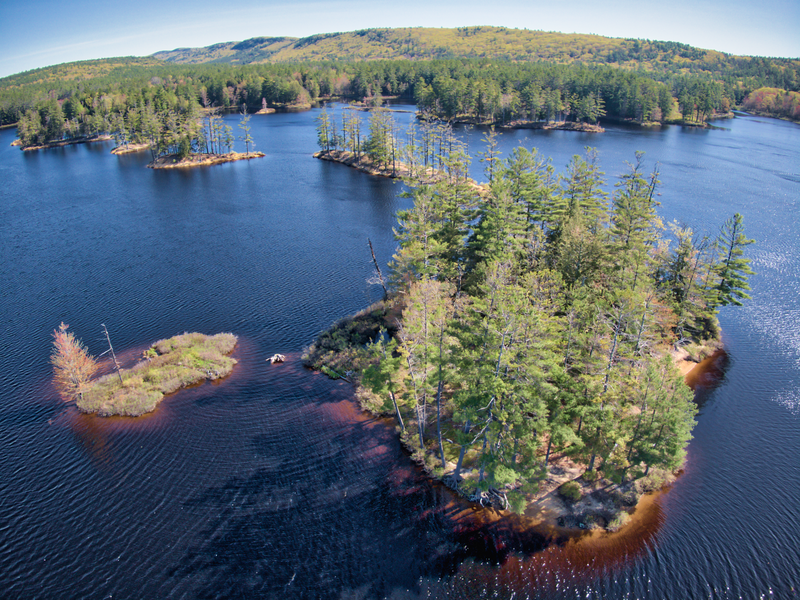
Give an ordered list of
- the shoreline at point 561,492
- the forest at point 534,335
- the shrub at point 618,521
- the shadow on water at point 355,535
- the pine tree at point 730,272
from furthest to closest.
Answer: the pine tree at point 730,272
the shoreline at point 561,492
the shrub at point 618,521
the forest at point 534,335
the shadow on water at point 355,535

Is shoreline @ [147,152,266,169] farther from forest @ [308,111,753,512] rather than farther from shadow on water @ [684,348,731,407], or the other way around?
shadow on water @ [684,348,731,407]

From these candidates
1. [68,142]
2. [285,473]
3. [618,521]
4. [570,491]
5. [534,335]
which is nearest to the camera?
[534,335]

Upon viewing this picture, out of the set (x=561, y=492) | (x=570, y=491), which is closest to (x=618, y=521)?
(x=570, y=491)

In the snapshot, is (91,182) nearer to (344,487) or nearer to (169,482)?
(169,482)

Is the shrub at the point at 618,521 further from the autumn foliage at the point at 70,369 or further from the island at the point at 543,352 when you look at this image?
the autumn foliage at the point at 70,369

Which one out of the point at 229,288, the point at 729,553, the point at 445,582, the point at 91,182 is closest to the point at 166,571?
the point at 445,582

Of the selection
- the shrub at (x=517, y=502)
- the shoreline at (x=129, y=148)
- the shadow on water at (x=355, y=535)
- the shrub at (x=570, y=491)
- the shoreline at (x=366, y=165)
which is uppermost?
the shoreline at (x=129, y=148)

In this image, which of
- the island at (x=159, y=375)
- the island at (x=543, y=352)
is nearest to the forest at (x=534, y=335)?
the island at (x=543, y=352)

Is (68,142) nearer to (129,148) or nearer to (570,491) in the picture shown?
(129,148)
